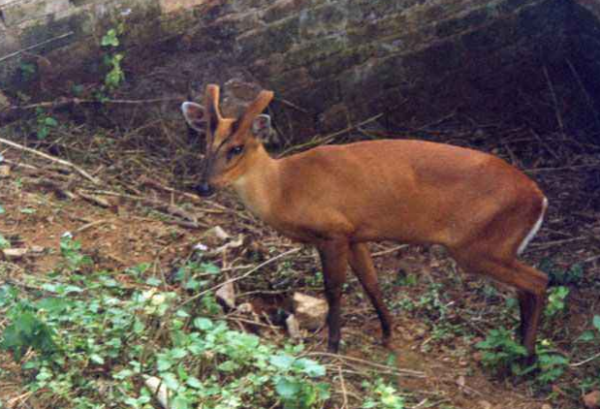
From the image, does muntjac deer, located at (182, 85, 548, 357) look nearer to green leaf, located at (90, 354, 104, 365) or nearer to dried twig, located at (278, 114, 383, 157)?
green leaf, located at (90, 354, 104, 365)

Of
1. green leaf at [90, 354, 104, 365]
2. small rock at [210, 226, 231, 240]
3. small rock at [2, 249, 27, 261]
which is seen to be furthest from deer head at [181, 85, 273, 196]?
green leaf at [90, 354, 104, 365]

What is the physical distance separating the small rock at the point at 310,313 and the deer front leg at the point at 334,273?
297mm

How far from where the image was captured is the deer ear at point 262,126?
6.56 m

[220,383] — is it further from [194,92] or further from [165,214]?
[194,92]

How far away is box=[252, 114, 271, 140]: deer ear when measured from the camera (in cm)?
656

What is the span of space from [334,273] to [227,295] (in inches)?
29.1

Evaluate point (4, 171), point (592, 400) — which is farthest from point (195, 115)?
point (592, 400)

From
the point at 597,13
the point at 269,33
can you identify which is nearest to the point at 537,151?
the point at 597,13

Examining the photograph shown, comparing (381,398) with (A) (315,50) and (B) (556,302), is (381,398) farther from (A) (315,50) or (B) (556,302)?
(A) (315,50)

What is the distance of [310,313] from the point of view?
6836 millimetres

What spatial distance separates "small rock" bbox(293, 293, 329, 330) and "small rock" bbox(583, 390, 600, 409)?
1679 millimetres

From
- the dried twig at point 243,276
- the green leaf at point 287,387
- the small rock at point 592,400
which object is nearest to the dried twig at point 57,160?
the dried twig at point 243,276

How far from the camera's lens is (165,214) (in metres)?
7.99

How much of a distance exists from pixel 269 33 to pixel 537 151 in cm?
228
